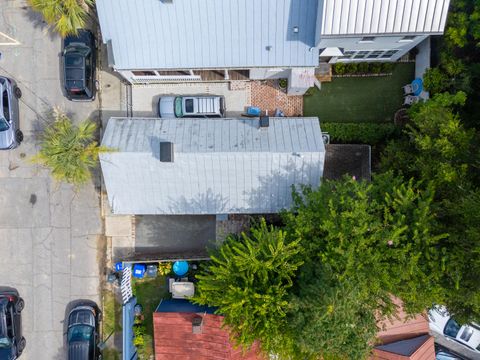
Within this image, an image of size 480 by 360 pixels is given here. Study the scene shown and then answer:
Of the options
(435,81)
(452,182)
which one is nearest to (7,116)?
(452,182)

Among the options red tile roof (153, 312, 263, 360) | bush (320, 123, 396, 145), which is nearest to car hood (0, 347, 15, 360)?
red tile roof (153, 312, 263, 360)

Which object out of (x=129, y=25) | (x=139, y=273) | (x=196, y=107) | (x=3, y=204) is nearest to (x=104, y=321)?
(x=139, y=273)

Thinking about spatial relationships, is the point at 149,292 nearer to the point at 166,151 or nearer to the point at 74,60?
the point at 166,151

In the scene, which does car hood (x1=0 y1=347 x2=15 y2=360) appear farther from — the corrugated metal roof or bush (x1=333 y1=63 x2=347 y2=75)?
bush (x1=333 y1=63 x2=347 y2=75)

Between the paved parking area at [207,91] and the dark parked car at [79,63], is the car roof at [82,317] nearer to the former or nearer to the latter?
the dark parked car at [79,63]

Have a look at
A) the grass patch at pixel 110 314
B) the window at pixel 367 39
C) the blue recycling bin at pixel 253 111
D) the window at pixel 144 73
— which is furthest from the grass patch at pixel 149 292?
the window at pixel 367 39
